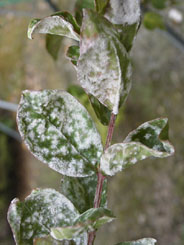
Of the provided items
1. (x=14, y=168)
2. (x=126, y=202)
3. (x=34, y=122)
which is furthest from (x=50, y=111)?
(x=14, y=168)

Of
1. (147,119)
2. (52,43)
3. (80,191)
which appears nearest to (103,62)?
(80,191)

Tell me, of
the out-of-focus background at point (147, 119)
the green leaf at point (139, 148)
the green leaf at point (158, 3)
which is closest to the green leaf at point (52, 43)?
the green leaf at point (139, 148)

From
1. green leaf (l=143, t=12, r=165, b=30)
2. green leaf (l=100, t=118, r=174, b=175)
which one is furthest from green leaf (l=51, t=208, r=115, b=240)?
green leaf (l=143, t=12, r=165, b=30)

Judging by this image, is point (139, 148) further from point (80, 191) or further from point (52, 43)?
point (52, 43)

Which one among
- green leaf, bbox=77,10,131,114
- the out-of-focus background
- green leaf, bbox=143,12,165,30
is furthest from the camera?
the out-of-focus background

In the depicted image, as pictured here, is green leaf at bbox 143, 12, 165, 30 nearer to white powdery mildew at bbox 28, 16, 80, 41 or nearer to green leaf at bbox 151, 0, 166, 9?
green leaf at bbox 151, 0, 166, 9

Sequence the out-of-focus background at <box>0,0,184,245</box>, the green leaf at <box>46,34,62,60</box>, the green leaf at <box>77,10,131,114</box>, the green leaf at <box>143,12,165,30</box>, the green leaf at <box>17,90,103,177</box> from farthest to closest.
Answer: the out-of-focus background at <box>0,0,184,245</box> < the green leaf at <box>143,12,165,30</box> < the green leaf at <box>46,34,62,60</box> < the green leaf at <box>17,90,103,177</box> < the green leaf at <box>77,10,131,114</box>

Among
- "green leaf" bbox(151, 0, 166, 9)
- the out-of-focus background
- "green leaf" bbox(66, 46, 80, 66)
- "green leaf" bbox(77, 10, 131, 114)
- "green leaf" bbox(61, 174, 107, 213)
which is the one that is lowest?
the out-of-focus background
